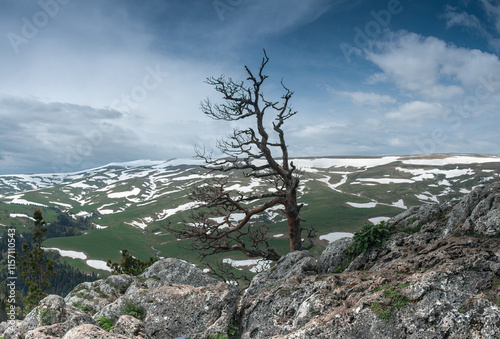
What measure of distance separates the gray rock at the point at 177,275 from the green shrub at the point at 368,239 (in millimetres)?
9603

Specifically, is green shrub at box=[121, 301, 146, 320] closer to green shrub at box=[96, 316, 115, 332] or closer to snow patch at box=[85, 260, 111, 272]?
green shrub at box=[96, 316, 115, 332]

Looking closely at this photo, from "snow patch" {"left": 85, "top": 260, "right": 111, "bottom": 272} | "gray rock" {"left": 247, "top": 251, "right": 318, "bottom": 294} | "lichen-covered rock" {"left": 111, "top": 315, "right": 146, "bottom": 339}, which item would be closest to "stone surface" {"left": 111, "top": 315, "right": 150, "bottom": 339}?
"lichen-covered rock" {"left": 111, "top": 315, "right": 146, "bottom": 339}

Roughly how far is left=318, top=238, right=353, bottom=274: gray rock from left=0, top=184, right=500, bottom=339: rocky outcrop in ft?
0.21

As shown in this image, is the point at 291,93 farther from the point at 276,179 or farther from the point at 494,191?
the point at 494,191

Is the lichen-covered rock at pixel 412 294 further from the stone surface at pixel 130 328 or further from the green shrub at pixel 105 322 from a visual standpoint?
the green shrub at pixel 105 322

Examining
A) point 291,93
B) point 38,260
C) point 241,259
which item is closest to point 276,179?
point 291,93

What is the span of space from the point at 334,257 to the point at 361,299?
719cm

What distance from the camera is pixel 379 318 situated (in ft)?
26.1

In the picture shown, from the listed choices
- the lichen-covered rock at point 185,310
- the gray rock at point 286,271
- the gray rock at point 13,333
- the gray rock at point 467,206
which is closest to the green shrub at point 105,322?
the lichen-covered rock at point 185,310

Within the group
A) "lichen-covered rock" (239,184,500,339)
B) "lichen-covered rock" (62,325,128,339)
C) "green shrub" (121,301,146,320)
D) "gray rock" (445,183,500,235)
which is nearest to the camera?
"lichen-covered rock" (62,325,128,339)

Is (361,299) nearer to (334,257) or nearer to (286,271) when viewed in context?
(334,257)

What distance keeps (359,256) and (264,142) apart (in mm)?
10366

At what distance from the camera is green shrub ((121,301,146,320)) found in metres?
11.6

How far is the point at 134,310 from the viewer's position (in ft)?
39.0
